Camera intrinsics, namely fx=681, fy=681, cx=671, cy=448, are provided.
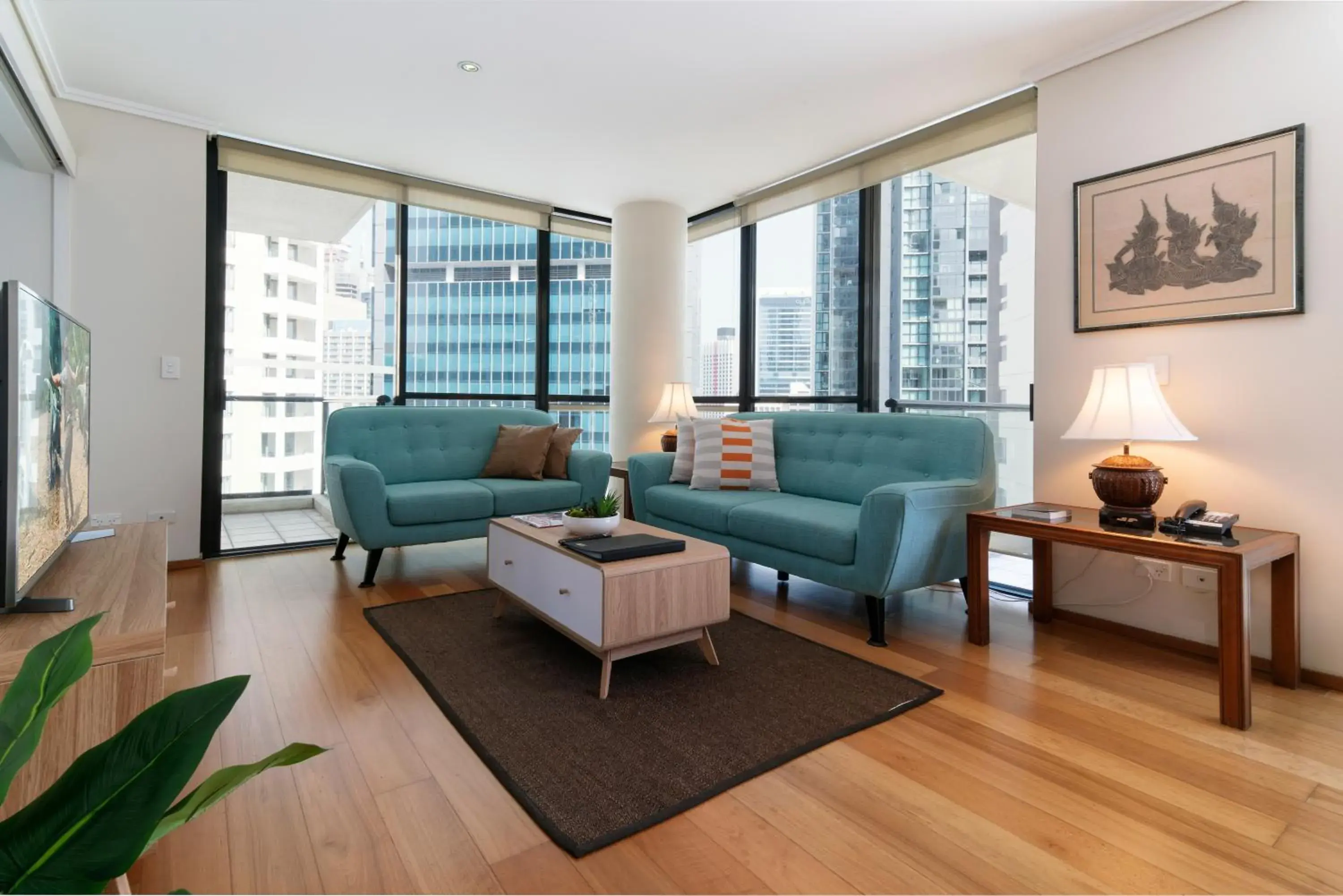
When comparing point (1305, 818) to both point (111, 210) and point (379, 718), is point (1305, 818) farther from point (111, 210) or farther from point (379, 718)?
point (111, 210)

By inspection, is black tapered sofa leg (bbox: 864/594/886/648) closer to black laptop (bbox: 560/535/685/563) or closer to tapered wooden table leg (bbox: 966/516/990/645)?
tapered wooden table leg (bbox: 966/516/990/645)

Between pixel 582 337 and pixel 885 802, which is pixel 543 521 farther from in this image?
pixel 582 337

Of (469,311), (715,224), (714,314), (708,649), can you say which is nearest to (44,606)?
(708,649)

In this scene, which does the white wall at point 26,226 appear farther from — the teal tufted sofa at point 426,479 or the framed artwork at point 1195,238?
the framed artwork at point 1195,238

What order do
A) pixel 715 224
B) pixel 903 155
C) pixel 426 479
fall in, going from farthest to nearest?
1. pixel 715 224
2. pixel 426 479
3. pixel 903 155

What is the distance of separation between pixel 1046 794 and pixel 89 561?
2.44 metres

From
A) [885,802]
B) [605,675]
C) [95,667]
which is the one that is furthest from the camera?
[605,675]

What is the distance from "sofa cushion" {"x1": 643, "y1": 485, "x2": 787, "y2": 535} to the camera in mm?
3189

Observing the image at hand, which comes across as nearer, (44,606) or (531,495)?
(44,606)

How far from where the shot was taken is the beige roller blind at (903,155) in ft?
10.5

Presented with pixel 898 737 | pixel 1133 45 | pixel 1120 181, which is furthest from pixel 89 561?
pixel 1133 45

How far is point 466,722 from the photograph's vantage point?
6.15 feet

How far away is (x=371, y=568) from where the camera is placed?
3281 mm

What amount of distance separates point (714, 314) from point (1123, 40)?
2.93 m
